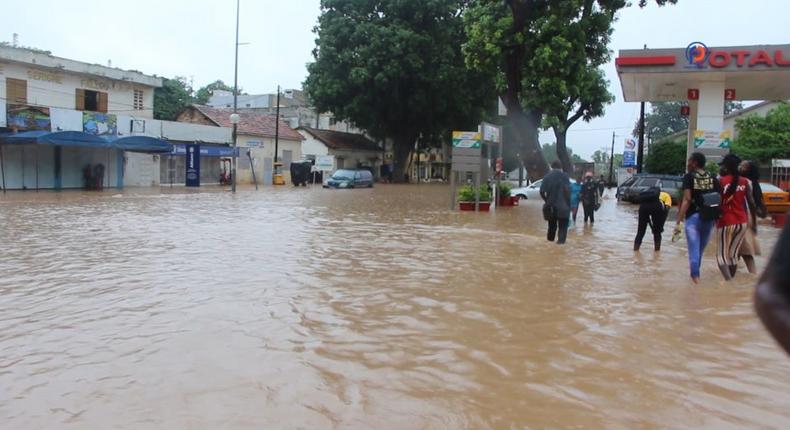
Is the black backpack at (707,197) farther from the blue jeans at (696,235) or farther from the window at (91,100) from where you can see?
the window at (91,100)

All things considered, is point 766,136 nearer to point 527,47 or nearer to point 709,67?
point 527,47

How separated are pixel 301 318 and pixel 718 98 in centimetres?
1703

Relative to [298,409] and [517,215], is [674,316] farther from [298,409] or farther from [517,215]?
[517,215]

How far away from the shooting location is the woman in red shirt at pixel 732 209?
7.87 meters

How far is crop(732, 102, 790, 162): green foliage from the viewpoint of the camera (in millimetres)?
34875

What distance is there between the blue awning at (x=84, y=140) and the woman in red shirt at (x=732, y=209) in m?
26.5

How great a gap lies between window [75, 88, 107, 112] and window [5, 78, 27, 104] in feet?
9.81

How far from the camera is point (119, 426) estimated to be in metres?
3.55

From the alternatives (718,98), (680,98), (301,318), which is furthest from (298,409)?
(680,98)

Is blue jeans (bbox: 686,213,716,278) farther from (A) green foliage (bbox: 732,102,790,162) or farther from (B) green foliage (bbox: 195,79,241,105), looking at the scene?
(B) green foliage (bbox: 195,79,241,105)

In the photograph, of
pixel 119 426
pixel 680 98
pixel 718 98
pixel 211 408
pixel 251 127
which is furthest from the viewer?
pixel 251 127

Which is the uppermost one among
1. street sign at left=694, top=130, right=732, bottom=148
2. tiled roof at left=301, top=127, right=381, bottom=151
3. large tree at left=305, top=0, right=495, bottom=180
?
large tree at left=305, top=0, right=495, bottom=180

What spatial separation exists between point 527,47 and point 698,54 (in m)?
5.89


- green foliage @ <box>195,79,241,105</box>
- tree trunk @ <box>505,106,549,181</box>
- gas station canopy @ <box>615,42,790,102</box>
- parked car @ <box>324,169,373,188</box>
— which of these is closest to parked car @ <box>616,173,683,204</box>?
tree trunk @ <box>505,106,549,181</box>
